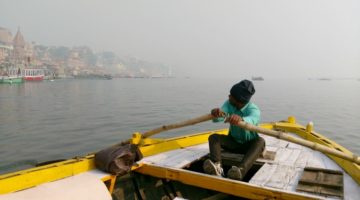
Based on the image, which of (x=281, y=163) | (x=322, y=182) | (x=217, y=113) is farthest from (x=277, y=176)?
(x=217, y=113)

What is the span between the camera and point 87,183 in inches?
180

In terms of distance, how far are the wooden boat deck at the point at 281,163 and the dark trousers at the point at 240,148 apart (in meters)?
0.23

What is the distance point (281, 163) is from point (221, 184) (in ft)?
5.34

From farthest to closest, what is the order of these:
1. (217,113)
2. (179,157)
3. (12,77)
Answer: (12,77)
(179,157)
(217,113)

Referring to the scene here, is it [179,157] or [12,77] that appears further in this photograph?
[12,77]

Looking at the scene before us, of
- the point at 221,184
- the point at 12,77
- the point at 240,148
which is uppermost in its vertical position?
the point at 12,77

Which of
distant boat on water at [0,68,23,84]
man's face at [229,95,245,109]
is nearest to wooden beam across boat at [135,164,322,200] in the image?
man's face at [229,95,245,109]

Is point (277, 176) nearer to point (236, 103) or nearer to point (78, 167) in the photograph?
point (236, 103)

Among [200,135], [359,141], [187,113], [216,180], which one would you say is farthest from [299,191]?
[187,113]

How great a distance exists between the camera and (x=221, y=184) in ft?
15.3

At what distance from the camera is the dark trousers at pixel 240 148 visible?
5.16m

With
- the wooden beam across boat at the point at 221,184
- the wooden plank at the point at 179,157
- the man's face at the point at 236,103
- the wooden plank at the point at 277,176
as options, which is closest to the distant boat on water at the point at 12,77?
the wooden plank at the point at 179,157

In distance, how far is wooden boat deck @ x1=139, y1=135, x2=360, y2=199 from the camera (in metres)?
4.67

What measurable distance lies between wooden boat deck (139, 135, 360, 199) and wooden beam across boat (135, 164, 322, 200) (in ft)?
A: 0.68
